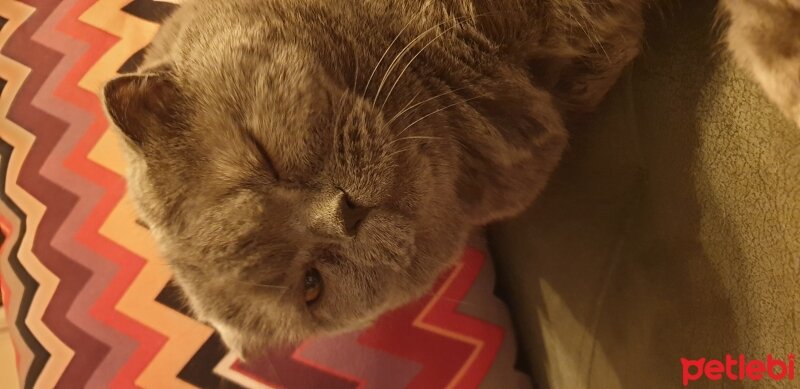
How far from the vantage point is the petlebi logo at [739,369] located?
0.71 meters

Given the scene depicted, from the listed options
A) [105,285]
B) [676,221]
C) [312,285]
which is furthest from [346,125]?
[105,285]

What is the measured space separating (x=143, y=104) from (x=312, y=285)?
1.02 ft

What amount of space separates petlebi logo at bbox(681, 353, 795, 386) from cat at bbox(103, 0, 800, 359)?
291 millimetres

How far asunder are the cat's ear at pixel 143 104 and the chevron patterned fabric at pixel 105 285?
45cm

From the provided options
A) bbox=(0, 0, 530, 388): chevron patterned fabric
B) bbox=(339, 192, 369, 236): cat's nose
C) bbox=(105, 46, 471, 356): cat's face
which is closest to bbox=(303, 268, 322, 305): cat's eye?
bbox=(105, 46, 471, 356): cat's face

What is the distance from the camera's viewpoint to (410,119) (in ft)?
2.49

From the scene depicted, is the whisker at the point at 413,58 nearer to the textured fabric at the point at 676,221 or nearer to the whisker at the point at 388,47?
the whisker at the point at 388,47

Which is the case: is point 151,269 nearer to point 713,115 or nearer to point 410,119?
point 410,119

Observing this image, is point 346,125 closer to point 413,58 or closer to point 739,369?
point 413,58

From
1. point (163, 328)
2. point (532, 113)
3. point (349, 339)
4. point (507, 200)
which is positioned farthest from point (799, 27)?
point (163, 328)

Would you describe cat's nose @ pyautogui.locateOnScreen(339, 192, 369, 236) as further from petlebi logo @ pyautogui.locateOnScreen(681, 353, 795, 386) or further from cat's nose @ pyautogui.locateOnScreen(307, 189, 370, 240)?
petlebi logo @ pyautogui.locateOnScreen(681, 353, 795, 386)

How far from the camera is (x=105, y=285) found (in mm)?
1258

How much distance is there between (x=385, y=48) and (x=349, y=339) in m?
0.63

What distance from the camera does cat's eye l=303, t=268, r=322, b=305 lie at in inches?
31.5
